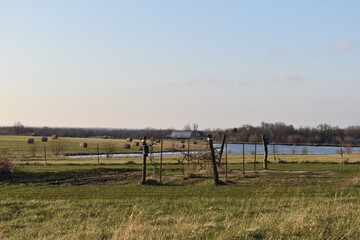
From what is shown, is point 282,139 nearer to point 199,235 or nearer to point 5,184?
point 5,184

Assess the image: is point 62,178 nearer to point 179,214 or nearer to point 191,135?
point 179,214

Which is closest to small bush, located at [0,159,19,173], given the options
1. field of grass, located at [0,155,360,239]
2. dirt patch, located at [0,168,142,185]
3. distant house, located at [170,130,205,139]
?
dirt patch, located at [0,168,142,185]

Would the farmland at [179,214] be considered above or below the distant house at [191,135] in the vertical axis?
below

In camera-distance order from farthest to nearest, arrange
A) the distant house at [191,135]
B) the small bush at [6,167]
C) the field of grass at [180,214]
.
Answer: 1. the distant house at [191,135]
2. the small bush at [6,167]
3. the field of grass at [180,214]

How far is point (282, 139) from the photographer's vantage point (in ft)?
368

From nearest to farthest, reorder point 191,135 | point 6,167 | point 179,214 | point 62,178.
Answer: point 179,214 < point 62,178 < point 6,167 < point 191,135

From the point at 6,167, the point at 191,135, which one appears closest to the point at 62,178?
the point at 6,167

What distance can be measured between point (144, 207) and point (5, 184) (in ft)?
41.7

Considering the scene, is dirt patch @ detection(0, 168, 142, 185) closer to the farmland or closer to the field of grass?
the farmland

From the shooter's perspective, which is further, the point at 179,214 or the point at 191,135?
the point at 191,135

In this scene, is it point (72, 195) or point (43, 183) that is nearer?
point (72, 195)

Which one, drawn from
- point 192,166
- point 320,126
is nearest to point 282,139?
point 320,126

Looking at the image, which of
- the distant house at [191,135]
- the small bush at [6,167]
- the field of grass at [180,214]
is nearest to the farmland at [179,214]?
the field of grass at [180,214]

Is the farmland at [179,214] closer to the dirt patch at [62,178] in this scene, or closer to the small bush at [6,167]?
the dirt patch at [62,178]
